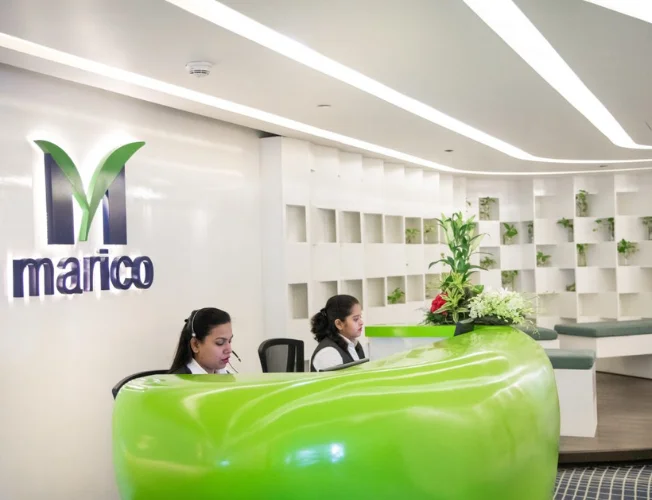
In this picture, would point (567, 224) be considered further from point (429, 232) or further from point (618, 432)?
point (618, 432)

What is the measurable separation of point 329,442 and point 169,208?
408 centimetres

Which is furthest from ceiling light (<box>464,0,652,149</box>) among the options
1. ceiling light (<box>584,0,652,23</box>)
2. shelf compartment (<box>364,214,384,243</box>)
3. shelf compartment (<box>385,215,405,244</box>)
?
shelf compartment (<box>385,215,405,244</box>)

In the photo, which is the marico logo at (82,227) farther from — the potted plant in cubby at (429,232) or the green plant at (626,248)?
the green plant at (626,248)

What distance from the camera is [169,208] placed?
20.0ft

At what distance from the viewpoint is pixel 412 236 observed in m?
9.66

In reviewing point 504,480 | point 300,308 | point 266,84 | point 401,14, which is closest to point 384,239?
point 300,308

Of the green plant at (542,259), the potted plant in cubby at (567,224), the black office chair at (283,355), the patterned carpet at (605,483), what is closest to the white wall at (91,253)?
the black office chair at (283,355)

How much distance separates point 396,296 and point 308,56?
4.90m

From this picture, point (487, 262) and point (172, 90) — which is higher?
point (172, 90)

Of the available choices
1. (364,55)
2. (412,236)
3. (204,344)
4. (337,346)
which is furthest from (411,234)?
(204,344)

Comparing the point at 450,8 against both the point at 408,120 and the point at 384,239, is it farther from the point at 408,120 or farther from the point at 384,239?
the point at 384,239

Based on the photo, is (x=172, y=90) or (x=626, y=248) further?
(x=626, y=248)

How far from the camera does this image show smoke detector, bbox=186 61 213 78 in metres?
4.56

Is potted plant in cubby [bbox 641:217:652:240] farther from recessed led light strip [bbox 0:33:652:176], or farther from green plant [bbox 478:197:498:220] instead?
recessed led light strip [bbox 0:33:652:176]
